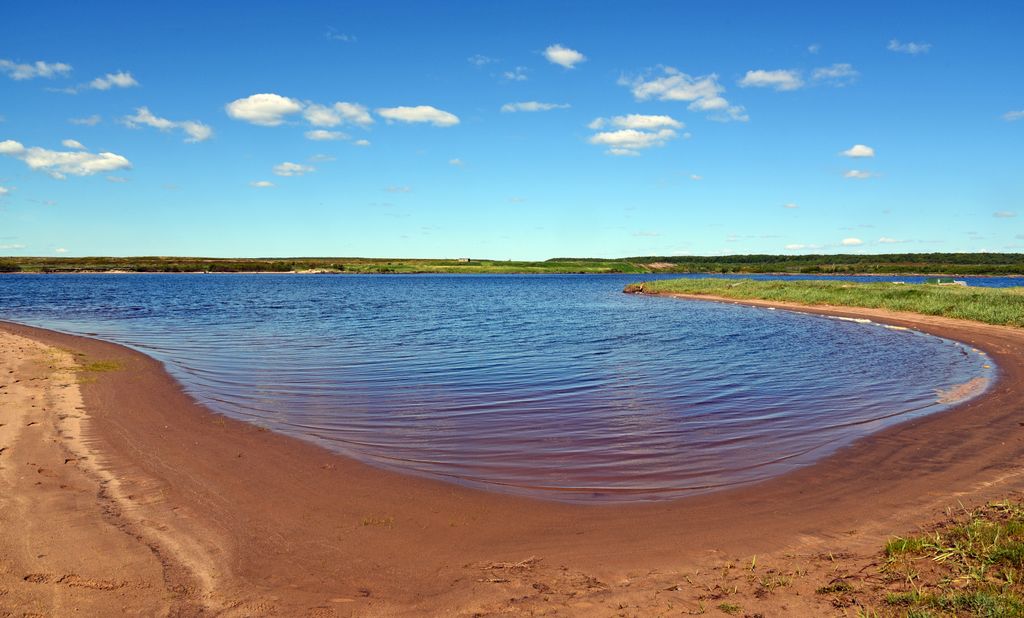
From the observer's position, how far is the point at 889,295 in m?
47.9

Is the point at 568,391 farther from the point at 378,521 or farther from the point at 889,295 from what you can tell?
the point at 889,295

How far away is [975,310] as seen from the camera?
3531 cm

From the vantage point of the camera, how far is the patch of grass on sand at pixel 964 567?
16.3 ft

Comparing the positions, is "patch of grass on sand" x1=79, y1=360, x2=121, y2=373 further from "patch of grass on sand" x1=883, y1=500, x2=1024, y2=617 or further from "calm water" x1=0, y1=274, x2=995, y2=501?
"patch of grass on sand" x1=883, y1=500, x2=1024, y2=617

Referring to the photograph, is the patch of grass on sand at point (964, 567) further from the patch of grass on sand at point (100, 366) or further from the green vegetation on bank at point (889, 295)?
the green vegetation on bank at point (889, 295)

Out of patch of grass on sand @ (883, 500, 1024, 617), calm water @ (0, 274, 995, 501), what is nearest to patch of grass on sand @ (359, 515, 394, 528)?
calm water @ (0, 274, 995, 501)

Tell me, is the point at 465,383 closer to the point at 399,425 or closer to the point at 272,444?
the point at 399,425

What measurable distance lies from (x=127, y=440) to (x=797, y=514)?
35.0 feet

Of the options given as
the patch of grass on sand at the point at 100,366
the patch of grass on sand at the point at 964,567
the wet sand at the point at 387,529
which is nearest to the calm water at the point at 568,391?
the wet sand at the point at 387,529

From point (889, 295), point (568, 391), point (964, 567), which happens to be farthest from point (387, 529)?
point (889, 295)

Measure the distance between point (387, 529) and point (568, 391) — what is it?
9287 millimetres

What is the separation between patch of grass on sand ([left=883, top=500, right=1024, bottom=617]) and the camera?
4.96m

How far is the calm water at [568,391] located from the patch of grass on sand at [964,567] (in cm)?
293

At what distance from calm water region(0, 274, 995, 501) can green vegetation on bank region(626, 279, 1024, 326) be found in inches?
224
